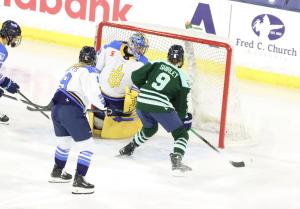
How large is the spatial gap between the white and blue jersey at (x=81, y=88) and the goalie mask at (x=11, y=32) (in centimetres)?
125

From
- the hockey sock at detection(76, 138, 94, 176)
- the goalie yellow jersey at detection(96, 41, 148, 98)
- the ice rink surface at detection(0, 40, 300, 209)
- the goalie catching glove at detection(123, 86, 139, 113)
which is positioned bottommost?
the ice rink surface at detection(0, 40, 300, 209)

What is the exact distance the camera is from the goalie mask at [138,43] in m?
6.53

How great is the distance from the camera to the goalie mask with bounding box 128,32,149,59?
6531 mm

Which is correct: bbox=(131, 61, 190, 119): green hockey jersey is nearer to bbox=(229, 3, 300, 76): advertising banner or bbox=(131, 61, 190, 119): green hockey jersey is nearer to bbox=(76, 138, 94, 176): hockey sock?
bbox=(76, 138, 94, 176): hockey sock

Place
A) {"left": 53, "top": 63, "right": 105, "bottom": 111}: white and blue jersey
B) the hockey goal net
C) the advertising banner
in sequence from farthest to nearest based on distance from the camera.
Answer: the advertising banner → the hockey goal net → {"left": 53, "top": 63, "right": 105, "bottom": 111}: white and blue jersey

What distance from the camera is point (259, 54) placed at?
930 cm

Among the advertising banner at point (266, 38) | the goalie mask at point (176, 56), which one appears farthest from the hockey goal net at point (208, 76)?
the advertising banner at point (266, 38)

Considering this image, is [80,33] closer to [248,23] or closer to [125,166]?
[248,23]

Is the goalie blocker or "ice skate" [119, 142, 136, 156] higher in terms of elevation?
the goalie blocker

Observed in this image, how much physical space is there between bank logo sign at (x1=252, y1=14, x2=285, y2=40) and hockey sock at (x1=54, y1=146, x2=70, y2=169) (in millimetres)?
4196

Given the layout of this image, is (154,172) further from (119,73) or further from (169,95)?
(119,73)

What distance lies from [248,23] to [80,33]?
2.17 metres

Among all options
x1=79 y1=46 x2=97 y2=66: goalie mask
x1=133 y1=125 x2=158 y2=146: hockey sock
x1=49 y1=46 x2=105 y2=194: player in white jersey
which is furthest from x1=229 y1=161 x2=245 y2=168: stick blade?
x1=79 y1=46 x2=97 y2=66: goalie mask

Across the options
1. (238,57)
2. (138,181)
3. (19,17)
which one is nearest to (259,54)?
(238,57)
